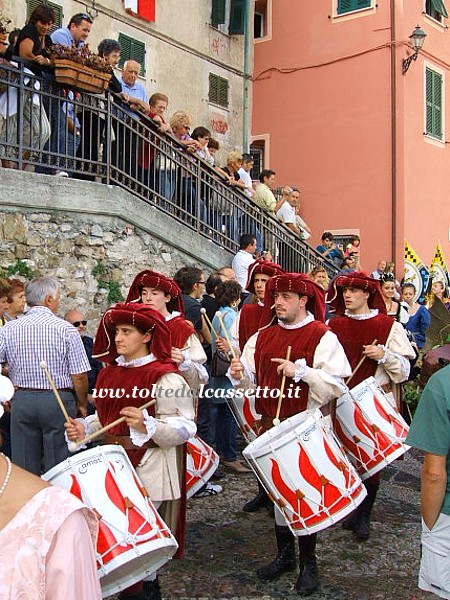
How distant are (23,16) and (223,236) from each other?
5188 mm

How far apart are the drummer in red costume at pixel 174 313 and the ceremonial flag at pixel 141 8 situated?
10480 mm

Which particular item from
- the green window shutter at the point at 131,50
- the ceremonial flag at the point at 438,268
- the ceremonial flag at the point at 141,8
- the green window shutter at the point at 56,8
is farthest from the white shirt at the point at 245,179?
the ceremonial flag at the point at 438,268

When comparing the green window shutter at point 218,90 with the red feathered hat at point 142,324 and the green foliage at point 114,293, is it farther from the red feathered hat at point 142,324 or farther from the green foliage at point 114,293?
the red feathered hat at point 142,324

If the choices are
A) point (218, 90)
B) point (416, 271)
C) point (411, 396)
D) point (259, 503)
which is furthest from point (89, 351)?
point (218, 90)

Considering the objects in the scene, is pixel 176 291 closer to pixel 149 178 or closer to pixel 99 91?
pixel 99 91

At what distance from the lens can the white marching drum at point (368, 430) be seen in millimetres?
4844

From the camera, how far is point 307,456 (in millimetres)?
3941

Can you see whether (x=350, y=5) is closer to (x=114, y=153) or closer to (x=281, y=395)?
(x=114, y=153)

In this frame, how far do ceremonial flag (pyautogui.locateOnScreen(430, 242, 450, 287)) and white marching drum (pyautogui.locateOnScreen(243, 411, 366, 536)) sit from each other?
42.8 feet

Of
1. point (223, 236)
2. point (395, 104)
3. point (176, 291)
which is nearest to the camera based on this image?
point (176, 291)

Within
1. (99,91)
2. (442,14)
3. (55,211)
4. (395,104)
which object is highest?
(442,14)

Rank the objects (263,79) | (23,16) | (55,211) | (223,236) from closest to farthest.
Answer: (55,211) < (223,236) < (23,16) < (263,79)

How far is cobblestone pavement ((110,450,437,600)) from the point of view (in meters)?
4.24

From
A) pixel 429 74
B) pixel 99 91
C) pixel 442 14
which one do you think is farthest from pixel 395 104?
pixel 99 91
